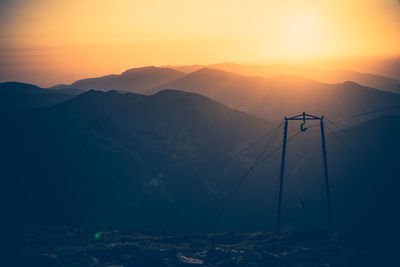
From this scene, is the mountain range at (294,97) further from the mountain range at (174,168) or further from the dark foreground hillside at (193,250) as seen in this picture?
the dark foreground hillside at (193,250)

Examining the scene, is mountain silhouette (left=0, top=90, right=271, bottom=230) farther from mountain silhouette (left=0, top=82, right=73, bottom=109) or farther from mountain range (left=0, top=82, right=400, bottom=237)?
mountain silhouette (left=0, top=82, right=73, bottom=109)

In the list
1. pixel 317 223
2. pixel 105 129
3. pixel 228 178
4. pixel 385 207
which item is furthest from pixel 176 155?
pixel 385 207

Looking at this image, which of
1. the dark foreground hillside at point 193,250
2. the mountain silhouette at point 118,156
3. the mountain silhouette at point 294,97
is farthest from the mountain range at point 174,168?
the mountain silhouette at point 294,97

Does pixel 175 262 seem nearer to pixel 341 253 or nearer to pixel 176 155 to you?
pixel 341 253

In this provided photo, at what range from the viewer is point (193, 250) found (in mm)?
22391

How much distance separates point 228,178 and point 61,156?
25.8m

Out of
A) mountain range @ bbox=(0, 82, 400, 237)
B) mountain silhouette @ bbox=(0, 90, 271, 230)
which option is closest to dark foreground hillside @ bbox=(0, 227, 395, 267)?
mountain range @ bbox=(0, 82, 400, 237)

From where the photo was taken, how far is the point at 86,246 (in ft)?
83.2

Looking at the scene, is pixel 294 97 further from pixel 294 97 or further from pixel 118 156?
pixel 118 156

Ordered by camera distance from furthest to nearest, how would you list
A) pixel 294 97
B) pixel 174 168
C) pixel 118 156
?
pixel 294 97
pixel 118 156
pixel 174 168

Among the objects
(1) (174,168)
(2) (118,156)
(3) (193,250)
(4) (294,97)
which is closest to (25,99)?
(2) (118,156)

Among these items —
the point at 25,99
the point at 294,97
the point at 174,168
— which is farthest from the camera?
the point at 294,97

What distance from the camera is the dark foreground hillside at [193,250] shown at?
19.9 meters

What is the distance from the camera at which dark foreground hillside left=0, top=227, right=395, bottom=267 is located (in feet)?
65.4
